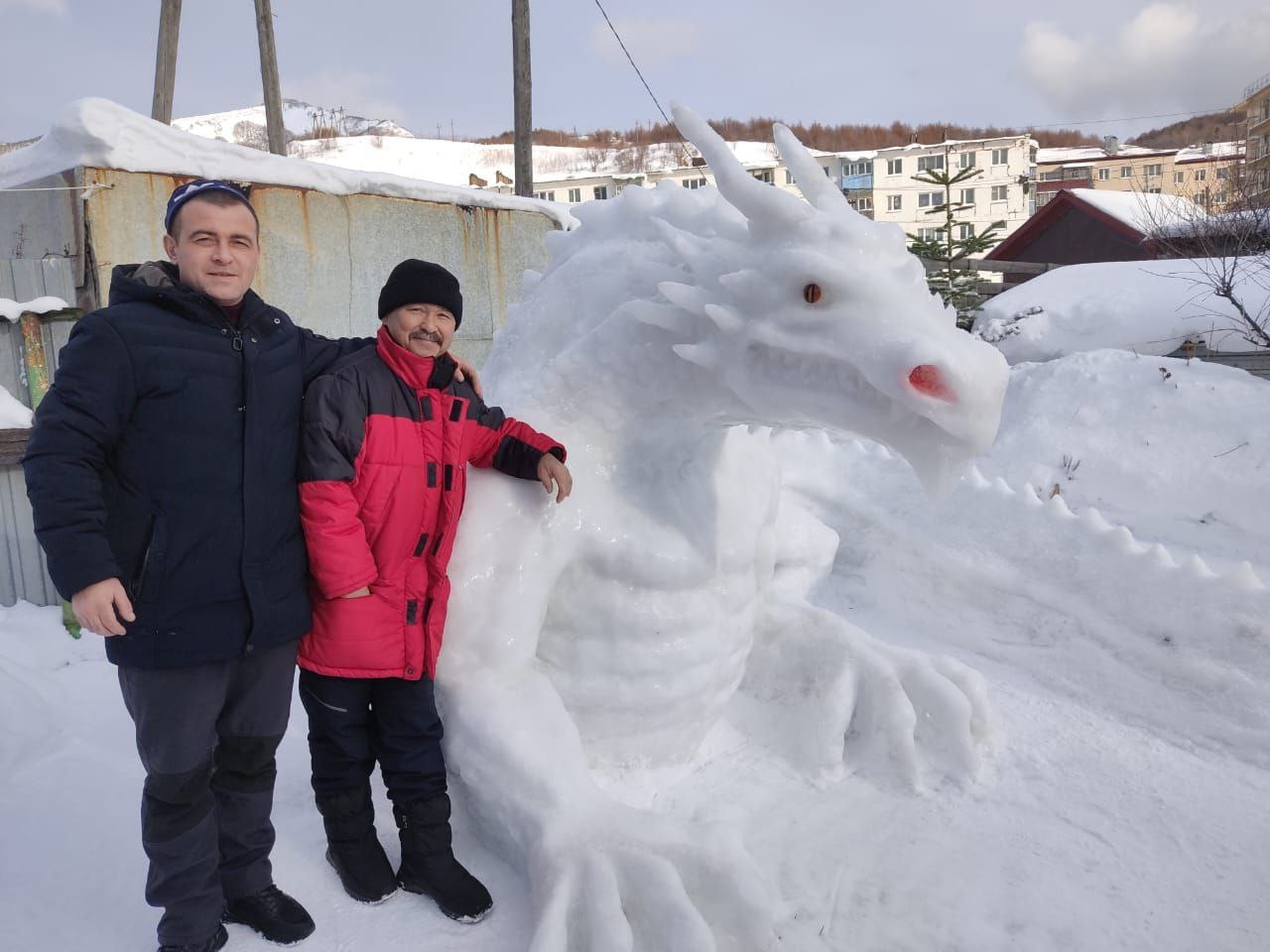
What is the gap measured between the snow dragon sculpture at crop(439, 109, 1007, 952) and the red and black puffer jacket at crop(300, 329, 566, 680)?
0.39 feet

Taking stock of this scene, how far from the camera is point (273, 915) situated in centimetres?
163

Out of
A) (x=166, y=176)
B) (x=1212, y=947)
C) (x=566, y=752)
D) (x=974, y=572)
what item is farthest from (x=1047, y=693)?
(x=166, y=176)

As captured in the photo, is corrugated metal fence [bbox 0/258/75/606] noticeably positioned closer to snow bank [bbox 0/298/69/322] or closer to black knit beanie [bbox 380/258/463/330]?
snow bank [bbox 0/298/69/322]

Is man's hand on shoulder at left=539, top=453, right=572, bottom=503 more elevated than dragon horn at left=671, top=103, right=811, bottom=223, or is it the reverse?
dragon horn at left=671, top=103, right=811, bottom=223

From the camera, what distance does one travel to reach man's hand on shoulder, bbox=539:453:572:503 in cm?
184

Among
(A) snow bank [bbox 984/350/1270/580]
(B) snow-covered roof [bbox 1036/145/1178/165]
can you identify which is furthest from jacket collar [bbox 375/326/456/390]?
(B) snow-covered roof [bbox 1036/145/1178/165]

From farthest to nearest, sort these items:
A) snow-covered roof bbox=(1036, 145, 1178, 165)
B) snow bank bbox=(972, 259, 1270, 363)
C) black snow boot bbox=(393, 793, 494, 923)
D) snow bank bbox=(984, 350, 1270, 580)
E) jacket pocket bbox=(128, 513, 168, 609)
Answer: snow-covered roof bbox=(1036, 145, 1178, 165) → snow bank bbox=(972, 259, 1270, 363) → snow bank bbox=(984, 350, 1270, 580) → black snow boot bbox=(393, 793, 494, 923) → jacket pocket bbox=(128, 513, 168, 609)

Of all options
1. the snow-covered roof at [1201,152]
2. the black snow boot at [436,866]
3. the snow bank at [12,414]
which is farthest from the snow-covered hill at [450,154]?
the black snow boot at [436,866]

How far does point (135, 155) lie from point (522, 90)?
18.0 ft

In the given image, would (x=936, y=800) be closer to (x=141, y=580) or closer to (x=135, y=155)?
(x=141, y=580)

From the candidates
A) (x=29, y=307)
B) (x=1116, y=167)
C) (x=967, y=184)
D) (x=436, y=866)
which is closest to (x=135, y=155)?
(x=29, y=307)

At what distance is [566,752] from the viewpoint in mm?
1740

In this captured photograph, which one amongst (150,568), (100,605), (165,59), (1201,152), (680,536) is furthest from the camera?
(1201,152)

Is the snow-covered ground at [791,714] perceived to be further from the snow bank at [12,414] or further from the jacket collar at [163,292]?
the snow bank at [12,414]
